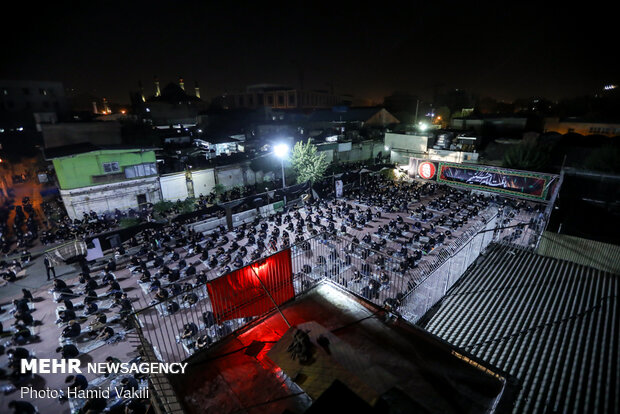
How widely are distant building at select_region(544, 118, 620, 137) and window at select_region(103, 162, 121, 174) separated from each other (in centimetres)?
5077

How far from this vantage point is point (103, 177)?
23.3m

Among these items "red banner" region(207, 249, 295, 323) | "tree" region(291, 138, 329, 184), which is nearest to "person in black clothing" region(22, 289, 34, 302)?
"red banner" region(207, 249, 295, 323)

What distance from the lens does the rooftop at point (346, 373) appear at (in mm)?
3811

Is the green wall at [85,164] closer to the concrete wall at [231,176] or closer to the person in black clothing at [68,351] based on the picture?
the concrete wall at [231,176]

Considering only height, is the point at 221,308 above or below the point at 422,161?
below

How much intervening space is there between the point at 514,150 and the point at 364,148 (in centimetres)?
1993

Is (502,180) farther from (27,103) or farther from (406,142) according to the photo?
(27,103)

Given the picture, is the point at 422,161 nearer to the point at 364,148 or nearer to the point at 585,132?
the point at 364,148

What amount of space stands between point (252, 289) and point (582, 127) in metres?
47.3

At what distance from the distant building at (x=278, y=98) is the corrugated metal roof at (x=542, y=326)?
6480cm

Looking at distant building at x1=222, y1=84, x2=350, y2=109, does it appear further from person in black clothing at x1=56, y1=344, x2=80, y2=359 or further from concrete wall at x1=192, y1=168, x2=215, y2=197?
person in black clothing at x1=56, y1=344, x2=80, y2=359

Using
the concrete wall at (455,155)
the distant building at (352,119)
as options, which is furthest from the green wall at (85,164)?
the concrete wall at (455,155)

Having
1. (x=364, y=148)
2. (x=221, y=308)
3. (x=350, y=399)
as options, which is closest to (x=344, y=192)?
(x=364, y=148)

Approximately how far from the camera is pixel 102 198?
23.3 meters
